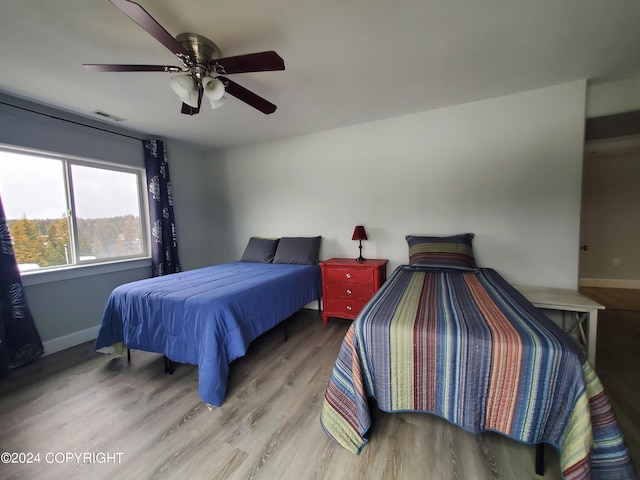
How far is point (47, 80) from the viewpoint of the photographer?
1.91 m

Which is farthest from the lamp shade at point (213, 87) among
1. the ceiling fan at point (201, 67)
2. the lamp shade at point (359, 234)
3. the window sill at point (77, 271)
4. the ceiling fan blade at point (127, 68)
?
the window sill at point (77, 271)

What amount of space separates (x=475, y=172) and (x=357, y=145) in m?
1.31

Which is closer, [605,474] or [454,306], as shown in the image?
[605,474]

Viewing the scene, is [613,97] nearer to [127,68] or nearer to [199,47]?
[199,47]

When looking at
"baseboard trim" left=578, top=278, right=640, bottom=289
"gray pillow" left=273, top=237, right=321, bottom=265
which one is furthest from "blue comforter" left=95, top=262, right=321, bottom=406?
"baseboard trim" left=578, top=278, right=640, bottom=289

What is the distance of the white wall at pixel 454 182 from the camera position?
2307 millimetres

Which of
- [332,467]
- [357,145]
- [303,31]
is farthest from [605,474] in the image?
[357,145]

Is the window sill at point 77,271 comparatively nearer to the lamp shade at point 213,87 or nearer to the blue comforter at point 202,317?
the blue comforter at point 202,317

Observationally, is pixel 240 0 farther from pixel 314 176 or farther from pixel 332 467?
pixel 332 467

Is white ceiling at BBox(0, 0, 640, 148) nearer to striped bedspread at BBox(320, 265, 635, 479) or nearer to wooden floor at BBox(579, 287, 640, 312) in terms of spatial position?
striped bedspread at BBox(320, 265, 635, 479)

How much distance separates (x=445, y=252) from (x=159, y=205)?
11.3 ft

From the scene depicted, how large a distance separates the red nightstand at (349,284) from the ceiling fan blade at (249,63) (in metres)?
1.92

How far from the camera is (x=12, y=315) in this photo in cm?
213

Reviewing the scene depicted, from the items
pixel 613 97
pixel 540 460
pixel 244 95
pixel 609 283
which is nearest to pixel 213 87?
pixel 244 95
